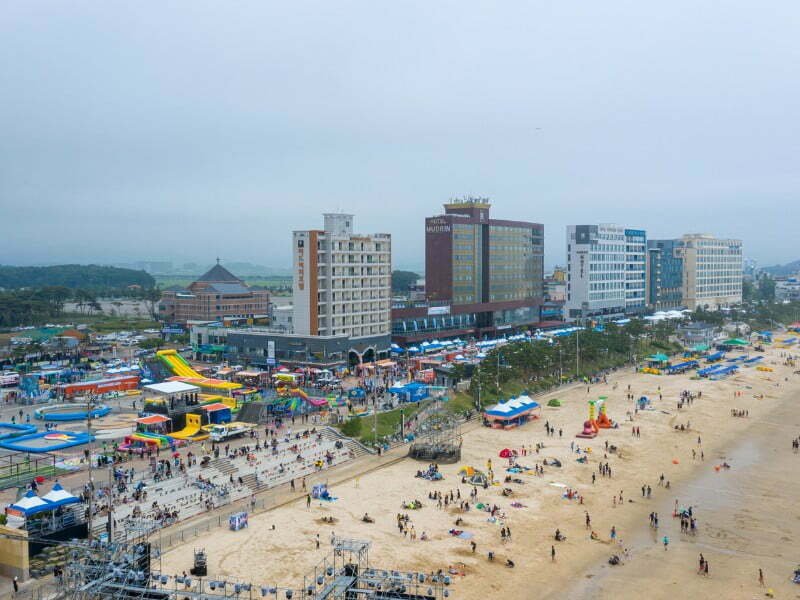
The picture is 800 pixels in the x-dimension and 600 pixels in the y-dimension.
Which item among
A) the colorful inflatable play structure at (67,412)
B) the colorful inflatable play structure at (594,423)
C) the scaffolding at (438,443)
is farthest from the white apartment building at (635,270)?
the colorful inflatable play structure at (67,412)

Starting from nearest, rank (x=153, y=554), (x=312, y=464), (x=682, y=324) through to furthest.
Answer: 1. (x=153, y=554)
2. (x=312, y=464)
3. (x=682, y=324)

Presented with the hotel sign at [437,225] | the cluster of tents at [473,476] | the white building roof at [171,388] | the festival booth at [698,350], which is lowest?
the cluster of tents at [473,476]

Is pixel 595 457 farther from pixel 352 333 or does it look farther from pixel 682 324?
pixel 682 324

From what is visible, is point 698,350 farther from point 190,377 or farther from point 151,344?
point 151,344

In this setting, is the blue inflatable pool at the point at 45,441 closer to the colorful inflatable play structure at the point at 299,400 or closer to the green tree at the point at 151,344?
the colorful inflatable play structure at the point at 299,400

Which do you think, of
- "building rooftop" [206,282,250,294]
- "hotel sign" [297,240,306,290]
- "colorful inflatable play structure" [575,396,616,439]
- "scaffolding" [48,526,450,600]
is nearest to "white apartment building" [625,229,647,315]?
"building rooftop" [206,282,250,294]

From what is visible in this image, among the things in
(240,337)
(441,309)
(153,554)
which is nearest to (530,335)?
(441,309)

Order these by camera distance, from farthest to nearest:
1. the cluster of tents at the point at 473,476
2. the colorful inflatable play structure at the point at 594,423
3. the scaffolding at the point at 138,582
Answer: the colorful inflatable play structure at the point at 594,423 < the cluster of tents at the point at 473,476 < the scaffolding at the point at 138,582
